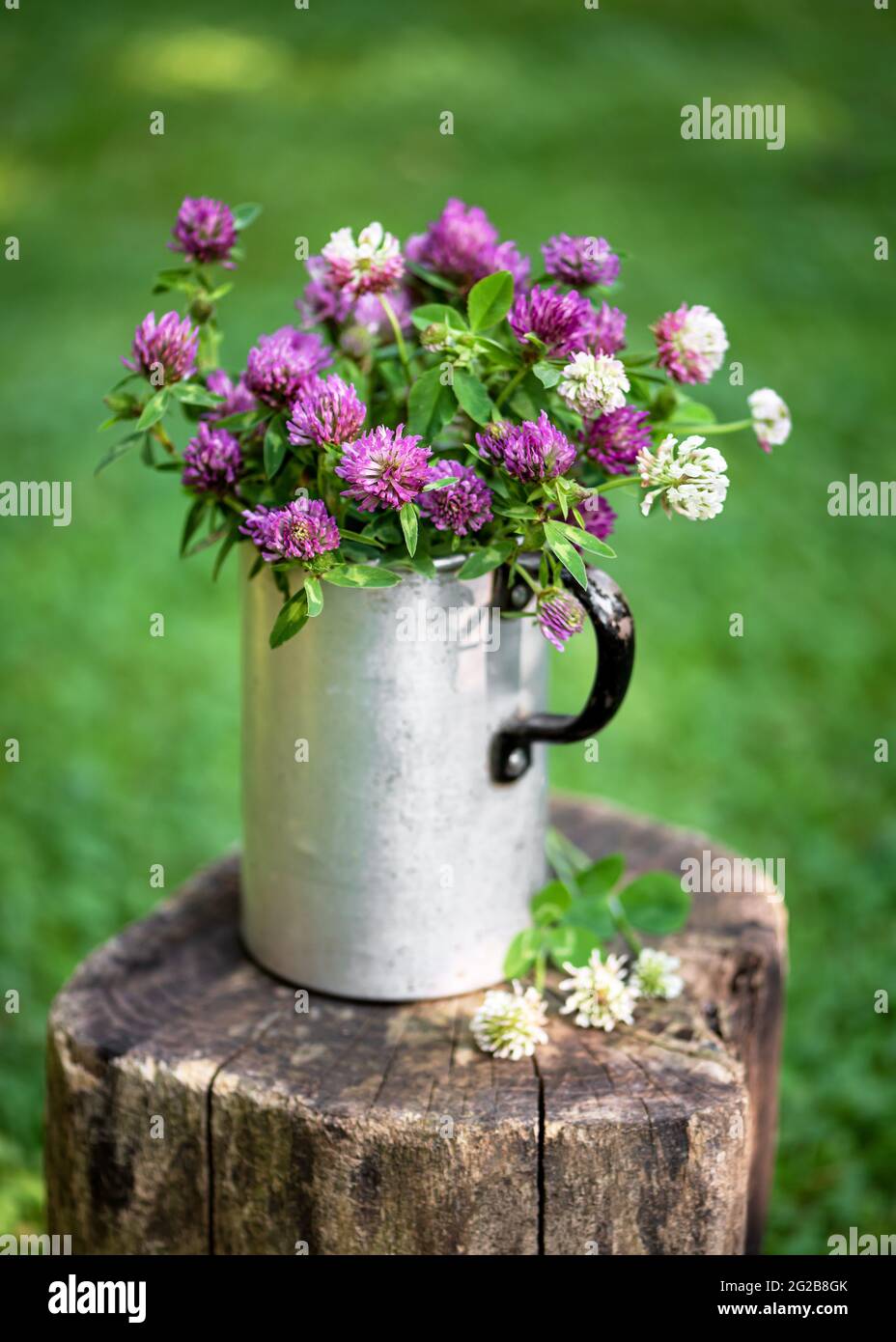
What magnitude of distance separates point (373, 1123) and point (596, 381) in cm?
65

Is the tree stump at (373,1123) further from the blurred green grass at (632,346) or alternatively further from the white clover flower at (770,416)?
Answer: the blurred green grass at (632,346)

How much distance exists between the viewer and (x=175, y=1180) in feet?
4.12

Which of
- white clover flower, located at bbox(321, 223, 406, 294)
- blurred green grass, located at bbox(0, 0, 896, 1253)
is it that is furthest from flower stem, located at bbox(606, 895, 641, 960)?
blurred green grass, located at bbox(0, 0, 896, 1253)

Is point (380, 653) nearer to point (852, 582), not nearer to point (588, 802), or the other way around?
point (588, 802)

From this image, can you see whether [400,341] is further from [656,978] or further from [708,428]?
[656,978]

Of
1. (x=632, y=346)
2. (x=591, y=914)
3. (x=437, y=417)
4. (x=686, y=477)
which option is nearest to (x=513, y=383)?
(x=437, y=417)

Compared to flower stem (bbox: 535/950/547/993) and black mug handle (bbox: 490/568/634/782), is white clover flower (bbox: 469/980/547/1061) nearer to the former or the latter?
flower stem (bbox: 535/950/547/993)

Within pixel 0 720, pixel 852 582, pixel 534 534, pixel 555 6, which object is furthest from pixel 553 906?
pixel 555 6

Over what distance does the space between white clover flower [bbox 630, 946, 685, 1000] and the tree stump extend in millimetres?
19

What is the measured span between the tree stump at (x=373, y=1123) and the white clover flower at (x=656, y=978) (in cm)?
2

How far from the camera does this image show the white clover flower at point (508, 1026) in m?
1.25

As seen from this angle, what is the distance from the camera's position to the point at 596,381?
1062 mm

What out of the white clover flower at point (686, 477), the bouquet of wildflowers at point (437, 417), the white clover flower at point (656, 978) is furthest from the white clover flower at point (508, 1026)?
the white clover flower at point (686, 477)

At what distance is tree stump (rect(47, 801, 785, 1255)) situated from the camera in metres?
1.16
